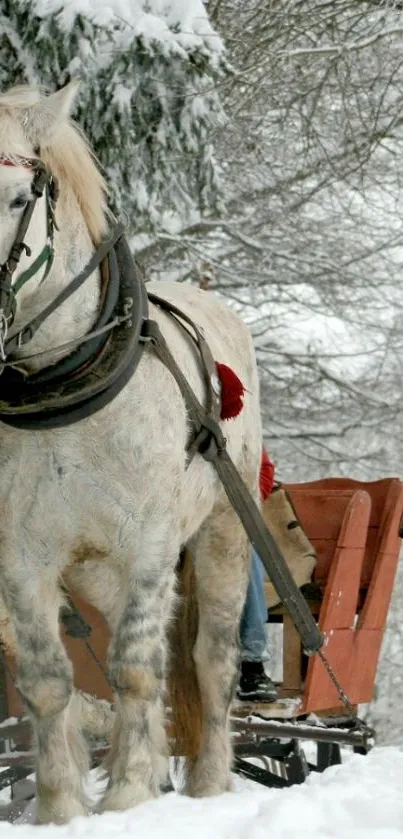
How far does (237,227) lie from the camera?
14.2 m

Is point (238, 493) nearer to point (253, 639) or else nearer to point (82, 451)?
point (82, 451)

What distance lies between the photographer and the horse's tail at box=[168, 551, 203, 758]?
17.1 feet

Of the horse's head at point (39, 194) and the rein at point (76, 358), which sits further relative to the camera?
the rein at point (76, 358)

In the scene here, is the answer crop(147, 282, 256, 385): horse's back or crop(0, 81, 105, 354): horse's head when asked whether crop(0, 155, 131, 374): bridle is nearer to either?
crop(0, 81, 105, 354): horse's head

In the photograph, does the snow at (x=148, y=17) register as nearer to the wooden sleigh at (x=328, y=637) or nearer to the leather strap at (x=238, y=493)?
the wooden sleigh at (x=328, y=637)

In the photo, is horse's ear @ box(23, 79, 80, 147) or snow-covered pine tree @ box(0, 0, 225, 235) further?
snow-covered pine tree @ box(0, 0, 225, 235)

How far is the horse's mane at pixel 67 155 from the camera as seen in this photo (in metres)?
3.94

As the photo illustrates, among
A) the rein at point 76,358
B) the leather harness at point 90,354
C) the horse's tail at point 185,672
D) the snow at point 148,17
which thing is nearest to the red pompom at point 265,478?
the horse's tail at point 185,672

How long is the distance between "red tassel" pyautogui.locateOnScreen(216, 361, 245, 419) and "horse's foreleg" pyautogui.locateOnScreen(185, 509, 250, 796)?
560mm

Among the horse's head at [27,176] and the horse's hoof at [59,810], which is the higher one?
the horse's head at [27,176]

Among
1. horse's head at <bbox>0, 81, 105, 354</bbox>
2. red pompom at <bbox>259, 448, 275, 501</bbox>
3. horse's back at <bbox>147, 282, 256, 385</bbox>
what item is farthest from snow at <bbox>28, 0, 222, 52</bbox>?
horse's head at <bbox>0, 81, 105, 354</bbox>

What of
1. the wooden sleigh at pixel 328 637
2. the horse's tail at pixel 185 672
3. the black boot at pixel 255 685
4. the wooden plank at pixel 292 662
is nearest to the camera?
the horse's tail at pixel 185 672

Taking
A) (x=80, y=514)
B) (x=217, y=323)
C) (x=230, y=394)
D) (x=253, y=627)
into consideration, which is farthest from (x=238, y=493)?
(x=253, y=627)

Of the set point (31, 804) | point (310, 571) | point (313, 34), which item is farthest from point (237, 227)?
point (31, 804)
